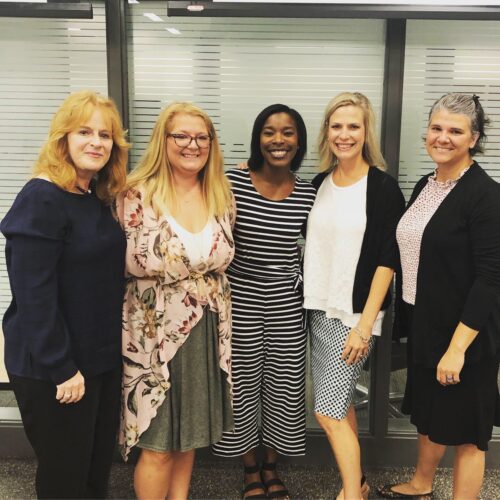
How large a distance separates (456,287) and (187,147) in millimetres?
1005

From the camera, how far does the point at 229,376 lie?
184cm

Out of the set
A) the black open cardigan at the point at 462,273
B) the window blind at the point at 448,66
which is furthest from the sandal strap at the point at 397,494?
the window blind at the point at 448,66

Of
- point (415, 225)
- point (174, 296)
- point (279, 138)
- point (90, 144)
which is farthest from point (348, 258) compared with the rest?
point (90, 144)

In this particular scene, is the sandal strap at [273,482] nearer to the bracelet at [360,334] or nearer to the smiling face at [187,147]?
the bracelet at [360,334]

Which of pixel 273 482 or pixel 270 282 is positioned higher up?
pixel 270 282

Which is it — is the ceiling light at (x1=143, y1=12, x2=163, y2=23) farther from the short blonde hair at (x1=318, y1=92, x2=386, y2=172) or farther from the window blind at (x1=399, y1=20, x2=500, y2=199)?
the window blind at (x1=399, y1=20, x2=500, y2=199)

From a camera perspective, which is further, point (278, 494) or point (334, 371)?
point (278, 494)

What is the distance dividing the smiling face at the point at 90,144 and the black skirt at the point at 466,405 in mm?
1290

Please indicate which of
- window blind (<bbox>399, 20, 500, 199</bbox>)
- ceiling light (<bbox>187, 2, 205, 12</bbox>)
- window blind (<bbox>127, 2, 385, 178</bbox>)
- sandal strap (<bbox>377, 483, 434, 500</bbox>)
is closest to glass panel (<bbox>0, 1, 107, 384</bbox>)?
window blind (<bbox>127, 2, 385, 178</bbox>)

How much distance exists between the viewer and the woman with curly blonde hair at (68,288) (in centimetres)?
138

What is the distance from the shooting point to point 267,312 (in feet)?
A: 6.49

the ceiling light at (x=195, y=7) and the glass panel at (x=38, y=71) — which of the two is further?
the glass panel at (x=38, y=71)

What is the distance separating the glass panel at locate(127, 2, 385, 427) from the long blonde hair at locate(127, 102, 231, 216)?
21.1 inches

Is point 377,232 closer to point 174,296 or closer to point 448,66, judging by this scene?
point 174,296
